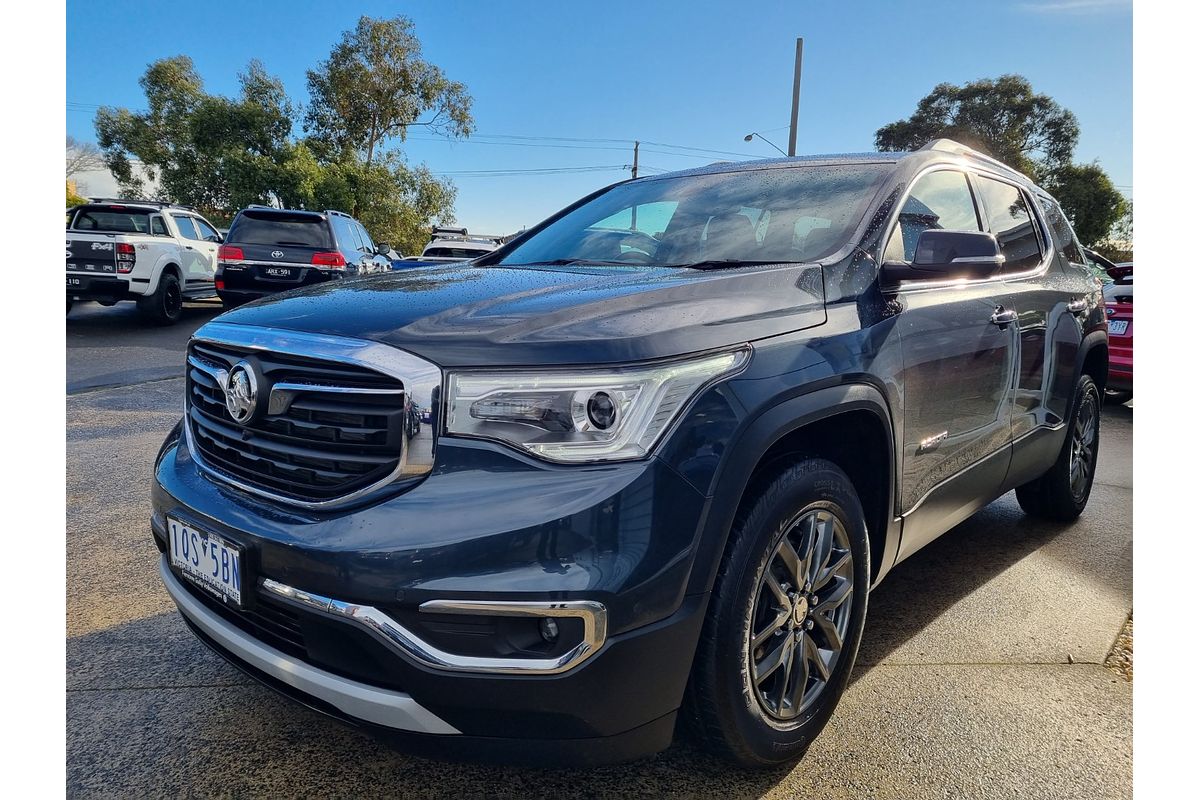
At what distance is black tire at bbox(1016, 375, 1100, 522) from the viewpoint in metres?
4.00

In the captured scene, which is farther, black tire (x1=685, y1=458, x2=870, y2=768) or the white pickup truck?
the white pickup truck

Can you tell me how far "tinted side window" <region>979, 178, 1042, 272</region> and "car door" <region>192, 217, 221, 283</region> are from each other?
43.2 ft

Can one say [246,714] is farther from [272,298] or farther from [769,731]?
[769,731]

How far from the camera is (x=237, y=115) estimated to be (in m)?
29.6

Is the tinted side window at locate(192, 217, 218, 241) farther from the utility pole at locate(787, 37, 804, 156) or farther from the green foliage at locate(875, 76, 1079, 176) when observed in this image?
the green foliage at locate(875, 76, 1079, 176)

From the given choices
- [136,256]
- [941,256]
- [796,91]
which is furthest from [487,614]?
[796,91]

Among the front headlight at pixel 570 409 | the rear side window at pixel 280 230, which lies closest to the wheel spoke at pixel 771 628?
the front headlight at pixel 570 409

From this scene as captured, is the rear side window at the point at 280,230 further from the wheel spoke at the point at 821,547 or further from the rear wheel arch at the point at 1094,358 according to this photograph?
the wheel spoke at the point at 821,547

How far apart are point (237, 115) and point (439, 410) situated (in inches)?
1291

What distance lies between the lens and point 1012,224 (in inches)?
141

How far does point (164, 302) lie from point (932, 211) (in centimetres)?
1256

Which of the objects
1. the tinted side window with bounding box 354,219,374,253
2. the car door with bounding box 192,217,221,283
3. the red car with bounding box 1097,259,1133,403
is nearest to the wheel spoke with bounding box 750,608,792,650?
the red car with bounding box 1097,259,1133,403

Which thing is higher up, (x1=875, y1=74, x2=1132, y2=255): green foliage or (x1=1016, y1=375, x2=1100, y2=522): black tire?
(x1=875, y1=74, x2=1132, y2=255): green foliage

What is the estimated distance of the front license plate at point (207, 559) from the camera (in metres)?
1.79
